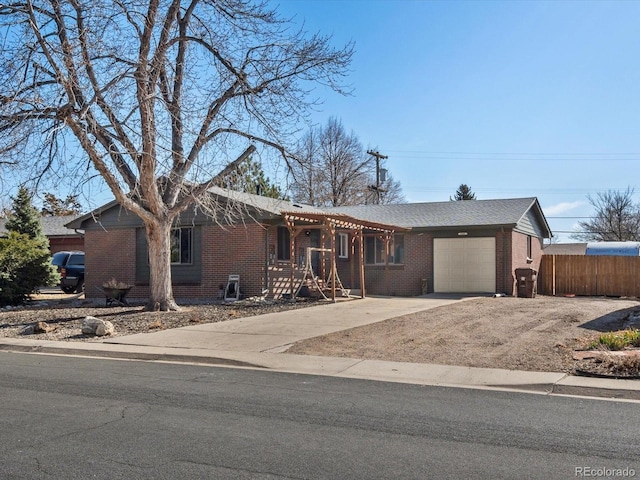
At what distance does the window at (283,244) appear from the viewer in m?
23.0

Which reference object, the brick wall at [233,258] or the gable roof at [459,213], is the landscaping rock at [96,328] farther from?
the gable roof at [459,213]

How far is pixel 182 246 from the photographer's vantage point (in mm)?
23047

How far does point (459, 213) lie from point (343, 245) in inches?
212

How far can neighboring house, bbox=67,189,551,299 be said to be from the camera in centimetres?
2155

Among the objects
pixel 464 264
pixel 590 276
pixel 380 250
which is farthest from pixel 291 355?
pixel 590 276

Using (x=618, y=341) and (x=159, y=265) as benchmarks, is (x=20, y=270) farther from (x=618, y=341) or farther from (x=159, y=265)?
(x=618, y=341)

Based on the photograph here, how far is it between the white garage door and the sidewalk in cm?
868

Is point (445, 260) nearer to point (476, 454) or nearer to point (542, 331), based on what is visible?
point (542, 331)

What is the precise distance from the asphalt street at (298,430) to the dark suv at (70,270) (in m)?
21.6

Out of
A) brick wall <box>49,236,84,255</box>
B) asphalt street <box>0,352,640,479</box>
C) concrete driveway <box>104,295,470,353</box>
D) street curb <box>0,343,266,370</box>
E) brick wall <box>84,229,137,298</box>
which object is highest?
brick wall <box>49,236,84,255</box>

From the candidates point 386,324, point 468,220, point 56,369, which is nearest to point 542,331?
point 386,324

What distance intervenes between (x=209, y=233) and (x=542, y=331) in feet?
42.6

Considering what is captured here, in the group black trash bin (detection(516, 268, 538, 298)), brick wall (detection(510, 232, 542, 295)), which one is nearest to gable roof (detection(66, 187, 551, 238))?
brick wall (detection(510, 232, 542, 295))

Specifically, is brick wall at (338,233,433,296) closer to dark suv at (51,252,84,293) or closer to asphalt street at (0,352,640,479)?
dark suv at (51,252,84,293)
